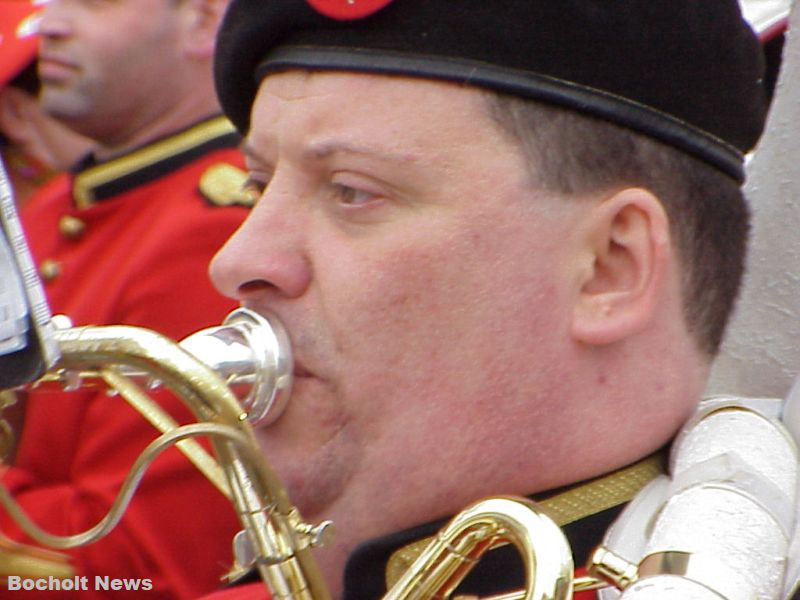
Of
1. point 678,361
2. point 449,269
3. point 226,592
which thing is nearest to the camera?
point 449,269

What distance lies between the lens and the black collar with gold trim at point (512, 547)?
5.44ft

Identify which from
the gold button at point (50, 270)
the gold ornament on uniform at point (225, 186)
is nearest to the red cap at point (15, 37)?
the gold button at point (50, 270)

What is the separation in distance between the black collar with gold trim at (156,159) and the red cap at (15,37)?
0.75 metres

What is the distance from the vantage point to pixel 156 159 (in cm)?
315

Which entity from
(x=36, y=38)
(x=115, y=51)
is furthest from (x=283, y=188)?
(x=36, y=38)

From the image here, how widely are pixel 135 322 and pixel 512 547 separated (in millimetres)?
1249

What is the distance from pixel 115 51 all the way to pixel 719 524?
6.80 feet

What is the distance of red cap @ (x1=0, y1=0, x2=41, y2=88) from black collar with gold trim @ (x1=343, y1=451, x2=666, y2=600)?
8.16ft

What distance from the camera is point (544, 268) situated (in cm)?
167

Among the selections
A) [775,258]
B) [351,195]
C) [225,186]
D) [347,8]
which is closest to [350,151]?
[351,195]

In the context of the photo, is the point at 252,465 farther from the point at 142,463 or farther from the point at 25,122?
the point at 25,122

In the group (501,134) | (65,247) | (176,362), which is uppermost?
(501,134)

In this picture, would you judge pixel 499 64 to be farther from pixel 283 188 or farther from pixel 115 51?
pixel 115 51

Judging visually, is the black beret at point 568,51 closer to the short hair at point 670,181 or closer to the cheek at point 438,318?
the short hair at point 670,181
